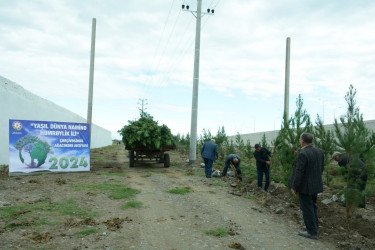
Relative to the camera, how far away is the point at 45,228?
17.7 ft

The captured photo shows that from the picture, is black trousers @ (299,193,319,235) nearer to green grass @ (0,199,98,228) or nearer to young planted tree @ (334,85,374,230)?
young planted tree @ (334,85,374,230)

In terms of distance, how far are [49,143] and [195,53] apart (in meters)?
9.05

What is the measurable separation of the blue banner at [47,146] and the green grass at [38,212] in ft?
14.8

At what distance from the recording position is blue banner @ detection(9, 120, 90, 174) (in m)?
11.0

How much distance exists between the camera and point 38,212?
635cm

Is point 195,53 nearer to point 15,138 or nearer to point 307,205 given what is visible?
point 15,138

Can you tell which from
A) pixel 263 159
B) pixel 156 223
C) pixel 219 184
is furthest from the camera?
pixel 219 184

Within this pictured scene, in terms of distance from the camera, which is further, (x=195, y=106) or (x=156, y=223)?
(x=195, y=106)

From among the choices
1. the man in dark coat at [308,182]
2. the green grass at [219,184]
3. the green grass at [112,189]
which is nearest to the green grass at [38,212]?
the green grass at [112,189]

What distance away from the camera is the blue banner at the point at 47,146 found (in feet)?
36.0

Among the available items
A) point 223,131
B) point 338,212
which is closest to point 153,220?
point 338,212

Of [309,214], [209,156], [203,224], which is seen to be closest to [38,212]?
[203,224]

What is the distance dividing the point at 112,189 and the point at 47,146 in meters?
4.31

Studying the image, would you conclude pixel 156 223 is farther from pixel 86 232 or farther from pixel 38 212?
pixel 38 212
